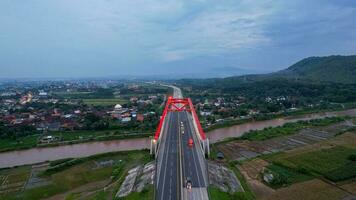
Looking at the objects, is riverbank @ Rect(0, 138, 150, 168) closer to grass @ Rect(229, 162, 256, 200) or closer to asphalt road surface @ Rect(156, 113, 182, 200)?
asphalt road surface @ Rect(156, 113, 182, 200)

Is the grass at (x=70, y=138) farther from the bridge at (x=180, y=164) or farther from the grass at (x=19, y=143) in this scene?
the bridge at (x=180, y=164)

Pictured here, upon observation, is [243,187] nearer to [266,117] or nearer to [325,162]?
[325,162]

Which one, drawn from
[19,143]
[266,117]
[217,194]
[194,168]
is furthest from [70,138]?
[266,117]

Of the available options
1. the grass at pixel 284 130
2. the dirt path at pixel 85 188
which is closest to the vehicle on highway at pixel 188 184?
the dirt path at pixel 85 188

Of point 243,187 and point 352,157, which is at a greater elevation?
point 352,157

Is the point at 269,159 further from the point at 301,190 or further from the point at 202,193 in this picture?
the point at 202,193

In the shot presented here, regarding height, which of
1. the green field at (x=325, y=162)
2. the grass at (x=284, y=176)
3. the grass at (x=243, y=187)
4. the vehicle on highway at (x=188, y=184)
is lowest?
the grass at (x=243, y=187)

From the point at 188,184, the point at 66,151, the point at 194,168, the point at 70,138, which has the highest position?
the point at 188,184
